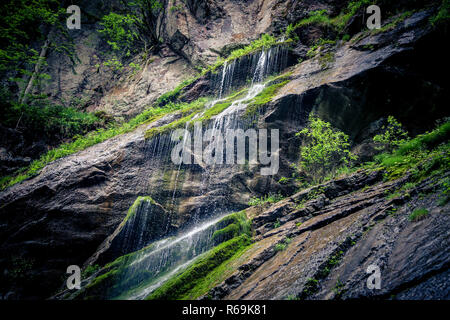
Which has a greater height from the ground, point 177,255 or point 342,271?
point 342,271

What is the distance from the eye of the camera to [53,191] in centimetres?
1021

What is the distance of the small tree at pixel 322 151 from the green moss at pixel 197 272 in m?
4.01

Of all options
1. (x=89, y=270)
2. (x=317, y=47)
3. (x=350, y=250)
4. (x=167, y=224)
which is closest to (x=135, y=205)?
(x=167, y=224)

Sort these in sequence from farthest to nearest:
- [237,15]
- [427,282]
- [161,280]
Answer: [237,15] < [161,280] < [427,282]

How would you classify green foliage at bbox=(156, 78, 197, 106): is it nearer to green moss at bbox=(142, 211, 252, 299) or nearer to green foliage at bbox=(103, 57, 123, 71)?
green foliage at bbox=(103, 57, 123, 71)

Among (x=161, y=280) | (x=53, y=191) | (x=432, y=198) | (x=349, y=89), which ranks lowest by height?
(x=161, y=280)

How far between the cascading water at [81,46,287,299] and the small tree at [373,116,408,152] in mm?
5149

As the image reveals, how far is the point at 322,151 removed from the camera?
8.67 metres

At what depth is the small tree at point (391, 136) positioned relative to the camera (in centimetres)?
812

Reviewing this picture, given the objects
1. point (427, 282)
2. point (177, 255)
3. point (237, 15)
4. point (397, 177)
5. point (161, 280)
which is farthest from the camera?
point (237, 15)

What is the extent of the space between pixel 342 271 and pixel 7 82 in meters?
26.2

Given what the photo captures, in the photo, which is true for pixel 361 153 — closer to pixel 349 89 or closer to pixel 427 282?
pixel 349 89

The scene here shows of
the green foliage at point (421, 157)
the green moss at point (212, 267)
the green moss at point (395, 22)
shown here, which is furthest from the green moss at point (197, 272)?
the green moss at point (395, 22)

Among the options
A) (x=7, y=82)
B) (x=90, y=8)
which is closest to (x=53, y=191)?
(x=7, y=82)
